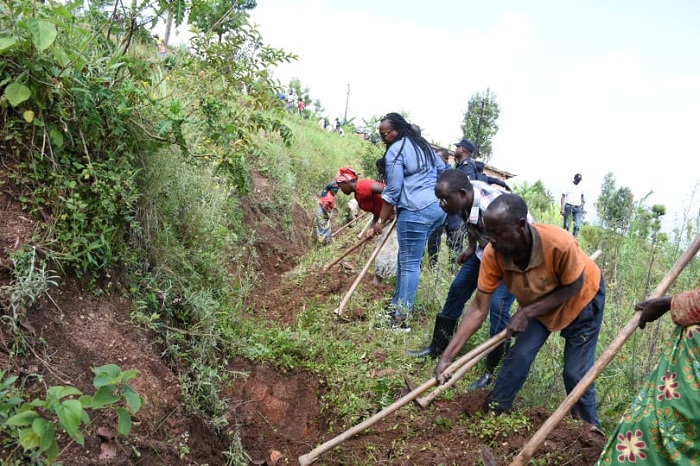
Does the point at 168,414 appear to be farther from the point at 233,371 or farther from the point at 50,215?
the point at 50,215

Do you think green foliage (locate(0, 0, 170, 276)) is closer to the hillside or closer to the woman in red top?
the hillside

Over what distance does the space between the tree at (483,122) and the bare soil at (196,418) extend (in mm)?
15513

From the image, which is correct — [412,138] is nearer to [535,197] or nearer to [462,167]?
[462,167]

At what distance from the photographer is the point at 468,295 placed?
432cm

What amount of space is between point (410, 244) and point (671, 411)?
123 inches

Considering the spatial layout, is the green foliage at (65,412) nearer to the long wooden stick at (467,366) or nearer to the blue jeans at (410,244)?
the long wooden stick at (467,366)

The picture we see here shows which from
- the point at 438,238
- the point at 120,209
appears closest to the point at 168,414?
the point at 120,209

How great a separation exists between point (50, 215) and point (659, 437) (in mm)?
3176

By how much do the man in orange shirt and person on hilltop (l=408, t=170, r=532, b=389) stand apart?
45 centimetres

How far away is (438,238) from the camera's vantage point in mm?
6949

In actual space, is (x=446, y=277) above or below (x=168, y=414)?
above

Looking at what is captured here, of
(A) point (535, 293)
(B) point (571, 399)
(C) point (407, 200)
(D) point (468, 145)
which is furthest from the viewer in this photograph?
(D) point (468, 145)

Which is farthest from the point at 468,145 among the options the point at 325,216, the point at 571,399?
the point at 571,399

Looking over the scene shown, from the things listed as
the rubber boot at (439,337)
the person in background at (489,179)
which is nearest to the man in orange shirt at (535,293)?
the rubber boot at (439,337)
